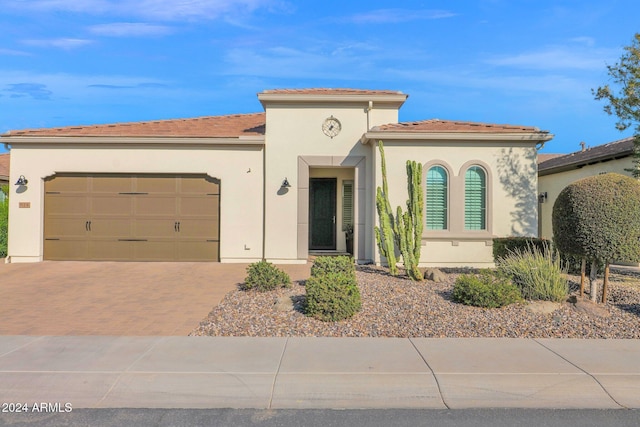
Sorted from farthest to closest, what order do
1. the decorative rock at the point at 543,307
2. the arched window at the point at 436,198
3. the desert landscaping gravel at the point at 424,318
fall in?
1. the arched window at the point at 436,198
2. the decorative rock at the point at 543,307
3. the desert landscaping gravel at the point at 424,318

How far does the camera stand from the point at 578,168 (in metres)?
16.6

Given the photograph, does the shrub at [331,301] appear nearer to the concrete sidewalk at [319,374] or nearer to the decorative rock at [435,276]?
the concrete sidewalk at [319,374]

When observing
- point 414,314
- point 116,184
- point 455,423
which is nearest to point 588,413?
point 455,423

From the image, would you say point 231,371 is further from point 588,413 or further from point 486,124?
point 486,124

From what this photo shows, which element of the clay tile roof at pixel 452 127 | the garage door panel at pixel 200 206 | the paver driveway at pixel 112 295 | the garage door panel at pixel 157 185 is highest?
the clay tile roof at pixel 452 127

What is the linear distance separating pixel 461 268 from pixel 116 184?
388 inches

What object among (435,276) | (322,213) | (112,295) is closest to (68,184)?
(112,295)

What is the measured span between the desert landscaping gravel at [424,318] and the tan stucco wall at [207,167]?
4.84m

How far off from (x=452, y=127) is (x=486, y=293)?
6674mm

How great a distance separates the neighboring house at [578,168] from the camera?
14.3 meters

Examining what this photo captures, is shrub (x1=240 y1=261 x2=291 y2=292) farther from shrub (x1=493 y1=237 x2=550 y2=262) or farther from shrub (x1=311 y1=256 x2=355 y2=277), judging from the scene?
shrub (x1=493 y1=237 x2=550 y2=262)

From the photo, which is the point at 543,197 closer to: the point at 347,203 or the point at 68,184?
the point at 347,203

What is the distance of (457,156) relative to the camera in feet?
42.2

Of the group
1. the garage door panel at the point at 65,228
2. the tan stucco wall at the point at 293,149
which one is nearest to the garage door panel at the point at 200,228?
the tan stucco wall at the point at 293,149
